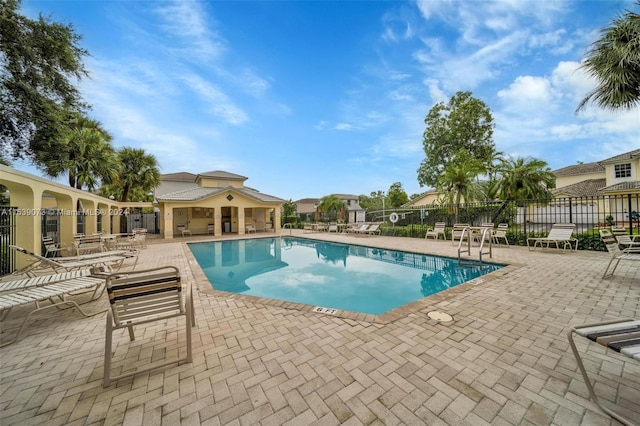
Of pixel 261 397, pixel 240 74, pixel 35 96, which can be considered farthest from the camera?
pixel 240 74

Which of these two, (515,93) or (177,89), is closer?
(177,89)

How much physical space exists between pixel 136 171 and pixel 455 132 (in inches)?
1209

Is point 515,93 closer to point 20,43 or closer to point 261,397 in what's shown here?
point 261,397

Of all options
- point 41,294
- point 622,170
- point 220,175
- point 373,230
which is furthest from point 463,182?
point 220,175

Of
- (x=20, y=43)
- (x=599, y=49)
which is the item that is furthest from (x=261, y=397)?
(x=20, y=43)

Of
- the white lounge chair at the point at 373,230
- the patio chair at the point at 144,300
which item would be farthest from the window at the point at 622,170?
the patio chair at the point at 144,300

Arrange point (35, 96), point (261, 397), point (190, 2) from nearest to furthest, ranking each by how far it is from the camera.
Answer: point (261, 397)
point (190, 2)
point (35, 96)

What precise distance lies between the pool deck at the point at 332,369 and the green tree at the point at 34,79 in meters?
12.1

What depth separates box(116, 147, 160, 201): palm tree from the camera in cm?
1939

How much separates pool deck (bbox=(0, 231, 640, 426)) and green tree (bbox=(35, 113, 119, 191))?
13791 millimetres

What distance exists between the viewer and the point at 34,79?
10.9m

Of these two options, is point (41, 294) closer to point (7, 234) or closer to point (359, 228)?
point (7, 234)

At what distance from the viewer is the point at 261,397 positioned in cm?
211

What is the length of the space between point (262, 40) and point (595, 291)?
1705cm
